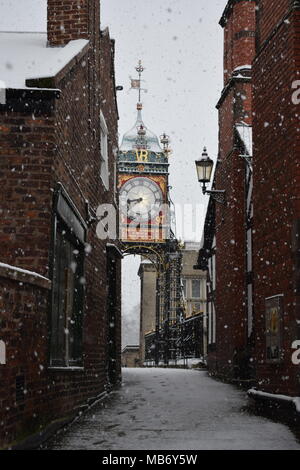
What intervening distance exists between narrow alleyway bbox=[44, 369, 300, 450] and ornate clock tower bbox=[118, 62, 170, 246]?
2440 cm

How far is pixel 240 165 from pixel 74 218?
8.62m

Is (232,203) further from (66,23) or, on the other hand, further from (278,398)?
(278,398)

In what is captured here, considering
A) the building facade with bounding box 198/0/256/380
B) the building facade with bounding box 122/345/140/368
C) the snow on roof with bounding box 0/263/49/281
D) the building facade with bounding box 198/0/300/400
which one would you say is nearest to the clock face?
the building facade with bounding box 198/0/256/380

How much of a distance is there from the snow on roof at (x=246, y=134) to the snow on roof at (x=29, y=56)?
6.75 metres

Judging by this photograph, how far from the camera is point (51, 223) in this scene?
7.18 m

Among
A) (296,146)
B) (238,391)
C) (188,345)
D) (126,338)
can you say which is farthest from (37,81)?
(126,338)

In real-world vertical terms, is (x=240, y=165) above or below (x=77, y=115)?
above

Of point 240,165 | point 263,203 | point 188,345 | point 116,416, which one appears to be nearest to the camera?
point 116,416

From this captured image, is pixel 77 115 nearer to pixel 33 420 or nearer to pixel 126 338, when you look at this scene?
pixel 33 420

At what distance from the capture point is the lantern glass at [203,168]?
47.8ft

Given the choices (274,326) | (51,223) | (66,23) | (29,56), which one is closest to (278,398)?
(274,326)

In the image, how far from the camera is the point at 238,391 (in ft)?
44.2

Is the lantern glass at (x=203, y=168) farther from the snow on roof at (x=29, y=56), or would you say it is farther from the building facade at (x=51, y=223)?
the snow on roof at (x=29, y=56)

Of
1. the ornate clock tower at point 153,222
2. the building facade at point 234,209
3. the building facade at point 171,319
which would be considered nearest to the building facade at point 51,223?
the building facade at point 234,209
